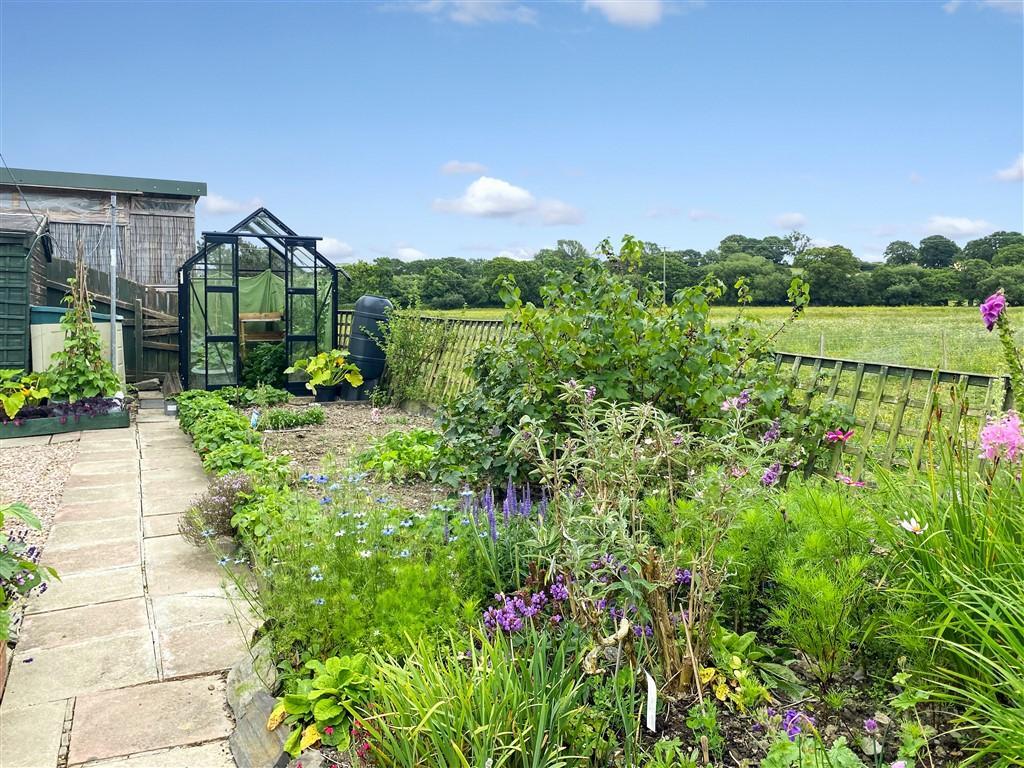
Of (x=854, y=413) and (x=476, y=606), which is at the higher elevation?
(x=854, y=413)

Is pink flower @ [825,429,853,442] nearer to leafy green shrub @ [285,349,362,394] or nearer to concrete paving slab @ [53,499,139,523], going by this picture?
concrete paving slab @ [53,499,139,523]

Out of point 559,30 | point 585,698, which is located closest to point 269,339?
point 559,30

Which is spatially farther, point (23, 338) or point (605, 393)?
point (23, 338)

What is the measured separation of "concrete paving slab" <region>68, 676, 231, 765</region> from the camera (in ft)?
8.07

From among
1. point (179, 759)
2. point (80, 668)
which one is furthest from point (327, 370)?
point (179, 759)

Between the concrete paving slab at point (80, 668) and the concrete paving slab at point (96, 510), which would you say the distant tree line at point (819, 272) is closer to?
the concrete paving slab at point (96, 510)

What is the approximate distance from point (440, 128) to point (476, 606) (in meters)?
8.91

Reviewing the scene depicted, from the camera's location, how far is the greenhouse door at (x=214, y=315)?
10352mm

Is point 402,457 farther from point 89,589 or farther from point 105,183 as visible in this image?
point 105,183

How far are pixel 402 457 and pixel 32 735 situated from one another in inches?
136

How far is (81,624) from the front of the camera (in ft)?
11.1

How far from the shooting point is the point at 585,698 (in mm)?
1955

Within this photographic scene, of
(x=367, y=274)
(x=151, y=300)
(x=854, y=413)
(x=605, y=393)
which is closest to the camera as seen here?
(x=605, y=393)

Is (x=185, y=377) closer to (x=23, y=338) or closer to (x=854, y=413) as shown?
(x=23, y=338)
